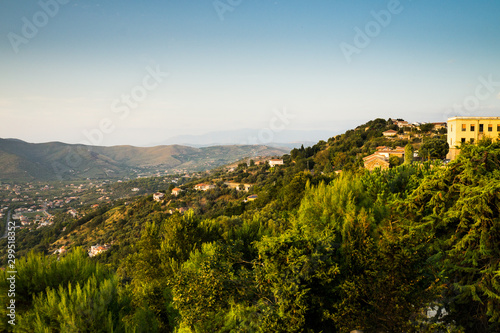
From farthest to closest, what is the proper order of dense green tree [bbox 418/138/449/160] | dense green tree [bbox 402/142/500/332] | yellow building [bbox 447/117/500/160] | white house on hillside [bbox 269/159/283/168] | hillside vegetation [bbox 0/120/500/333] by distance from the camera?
white house on hillside [bbox 269/159/283/168] → dense green tree [bbox 418/138/449/160] → yellow building [bbox 447/117/500/160] → dense green tree [bbox 402/142/500/332] → hillside vegetation [bbox 0/120/500/333]

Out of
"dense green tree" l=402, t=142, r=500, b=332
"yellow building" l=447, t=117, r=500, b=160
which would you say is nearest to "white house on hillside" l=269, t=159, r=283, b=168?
"yellow building" l=447, t=117, r=500, b=160

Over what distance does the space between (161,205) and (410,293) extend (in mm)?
60149

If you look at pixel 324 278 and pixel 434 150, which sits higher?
pixel 434 150

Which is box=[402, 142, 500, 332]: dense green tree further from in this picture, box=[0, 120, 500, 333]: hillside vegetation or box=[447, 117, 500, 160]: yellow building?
box=[447, 117, 500, 160]: yellow building

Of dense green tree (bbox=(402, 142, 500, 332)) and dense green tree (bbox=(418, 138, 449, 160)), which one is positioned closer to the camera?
dense green tree (bbox=(402, 142, 500, 332))

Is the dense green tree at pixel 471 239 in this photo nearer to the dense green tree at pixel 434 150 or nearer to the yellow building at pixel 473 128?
the yellow building at pixel 473 128

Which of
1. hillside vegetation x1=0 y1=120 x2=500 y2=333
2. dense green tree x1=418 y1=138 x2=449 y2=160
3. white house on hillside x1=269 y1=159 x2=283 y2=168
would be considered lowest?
white house on hillside x1=269 y1=159 x2=283 y2=168

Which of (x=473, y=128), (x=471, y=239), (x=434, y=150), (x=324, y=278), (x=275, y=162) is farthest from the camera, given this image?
(x=275, y=162)

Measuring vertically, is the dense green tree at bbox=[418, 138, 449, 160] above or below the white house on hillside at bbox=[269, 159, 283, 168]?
above

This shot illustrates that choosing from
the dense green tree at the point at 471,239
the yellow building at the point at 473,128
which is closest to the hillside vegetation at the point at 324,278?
the dense green tree at the point at 471,239

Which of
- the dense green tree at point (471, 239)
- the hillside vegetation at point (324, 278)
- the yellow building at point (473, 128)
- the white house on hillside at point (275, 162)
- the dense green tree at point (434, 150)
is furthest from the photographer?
the white house on hillside at point (275, 162)

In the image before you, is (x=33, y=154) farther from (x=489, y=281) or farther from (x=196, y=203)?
(x=489, y=281)

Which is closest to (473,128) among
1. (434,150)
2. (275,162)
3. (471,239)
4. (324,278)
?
(434,150)

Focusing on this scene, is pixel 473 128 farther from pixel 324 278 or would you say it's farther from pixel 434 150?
pixel 324 278
